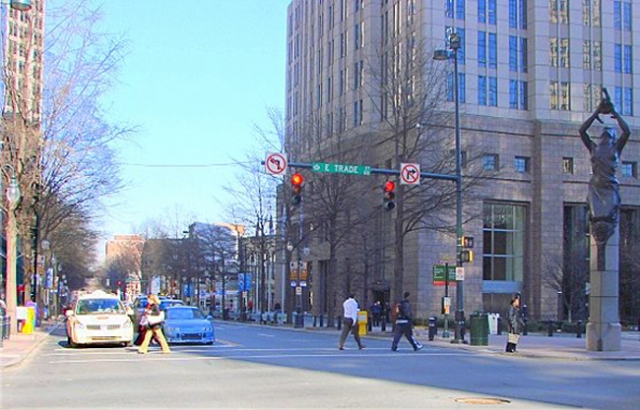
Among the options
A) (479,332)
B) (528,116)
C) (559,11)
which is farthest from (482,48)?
(479,332)

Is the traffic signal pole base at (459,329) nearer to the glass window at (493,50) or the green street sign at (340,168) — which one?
the green street sign at (340,168)

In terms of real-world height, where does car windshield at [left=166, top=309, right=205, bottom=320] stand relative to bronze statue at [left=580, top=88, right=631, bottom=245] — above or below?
below

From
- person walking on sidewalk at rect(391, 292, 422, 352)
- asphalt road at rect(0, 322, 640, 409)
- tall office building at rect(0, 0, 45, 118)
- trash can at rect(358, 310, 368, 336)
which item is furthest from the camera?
trash can at rect(358, 310, 368, 336)

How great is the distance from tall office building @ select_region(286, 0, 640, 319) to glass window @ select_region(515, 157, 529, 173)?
0.11 meters

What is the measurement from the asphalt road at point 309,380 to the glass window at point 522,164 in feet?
141

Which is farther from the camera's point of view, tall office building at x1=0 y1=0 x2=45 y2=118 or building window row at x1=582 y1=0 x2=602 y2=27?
building window row at x1=582 y1=0 x2=602 y2=27

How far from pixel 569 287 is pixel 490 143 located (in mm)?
12368

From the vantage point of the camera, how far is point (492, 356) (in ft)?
79.3

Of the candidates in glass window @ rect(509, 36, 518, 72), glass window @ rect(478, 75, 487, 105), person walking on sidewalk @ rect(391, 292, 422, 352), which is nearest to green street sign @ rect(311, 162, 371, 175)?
person walking on sidewalk @ rect(391, 292, 422, 352)

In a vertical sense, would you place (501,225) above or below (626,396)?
above

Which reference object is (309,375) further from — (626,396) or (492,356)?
(492,356)

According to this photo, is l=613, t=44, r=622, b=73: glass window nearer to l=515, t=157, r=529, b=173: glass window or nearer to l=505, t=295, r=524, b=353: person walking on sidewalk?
l=515, t=157, r=529, b=173: glass window

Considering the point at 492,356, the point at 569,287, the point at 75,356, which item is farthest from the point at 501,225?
the point at 75,356

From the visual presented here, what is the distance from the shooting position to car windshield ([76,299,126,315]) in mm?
25953
